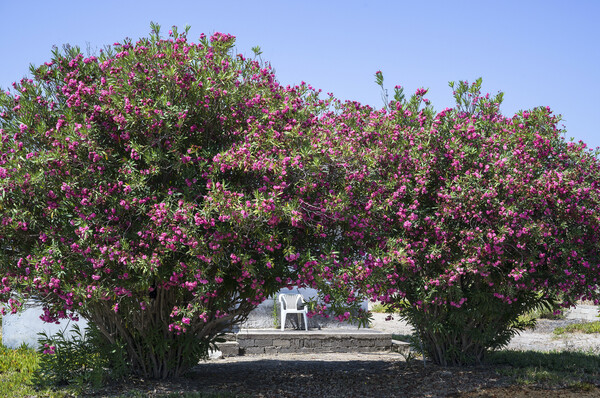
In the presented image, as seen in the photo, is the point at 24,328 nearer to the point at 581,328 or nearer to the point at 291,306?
the point at 291,306

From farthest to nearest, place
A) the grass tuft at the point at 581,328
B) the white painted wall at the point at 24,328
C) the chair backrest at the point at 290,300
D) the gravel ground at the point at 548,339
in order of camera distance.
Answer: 1. the grass tuft at the point at 581,328
2. the gravel ground at the point at 548,339
3. the chair backrest at the point at 290,300
4. the white painted wall at the point at 24,328

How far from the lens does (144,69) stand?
6672mm

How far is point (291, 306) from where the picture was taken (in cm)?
1241

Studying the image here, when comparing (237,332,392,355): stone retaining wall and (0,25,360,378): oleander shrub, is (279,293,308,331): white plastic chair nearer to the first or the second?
(237,332,392,355): stone retaining wall

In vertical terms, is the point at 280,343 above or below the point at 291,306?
below

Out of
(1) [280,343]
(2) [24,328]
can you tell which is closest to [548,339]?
(1) [280,343]

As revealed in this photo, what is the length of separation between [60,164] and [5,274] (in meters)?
1.71

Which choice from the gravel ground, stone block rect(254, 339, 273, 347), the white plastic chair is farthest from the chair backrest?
the gravel ground

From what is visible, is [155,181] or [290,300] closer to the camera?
[155,181]

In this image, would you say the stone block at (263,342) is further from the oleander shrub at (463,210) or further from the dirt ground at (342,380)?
the oleander shrub at (463,210)

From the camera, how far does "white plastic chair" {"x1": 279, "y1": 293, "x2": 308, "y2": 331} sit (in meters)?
12.2

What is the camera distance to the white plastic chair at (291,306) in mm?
12195

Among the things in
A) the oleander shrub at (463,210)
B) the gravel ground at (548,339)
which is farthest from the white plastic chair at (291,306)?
the oleander shrub at (463,210)

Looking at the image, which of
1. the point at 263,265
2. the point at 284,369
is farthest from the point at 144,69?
the point at 284,369
